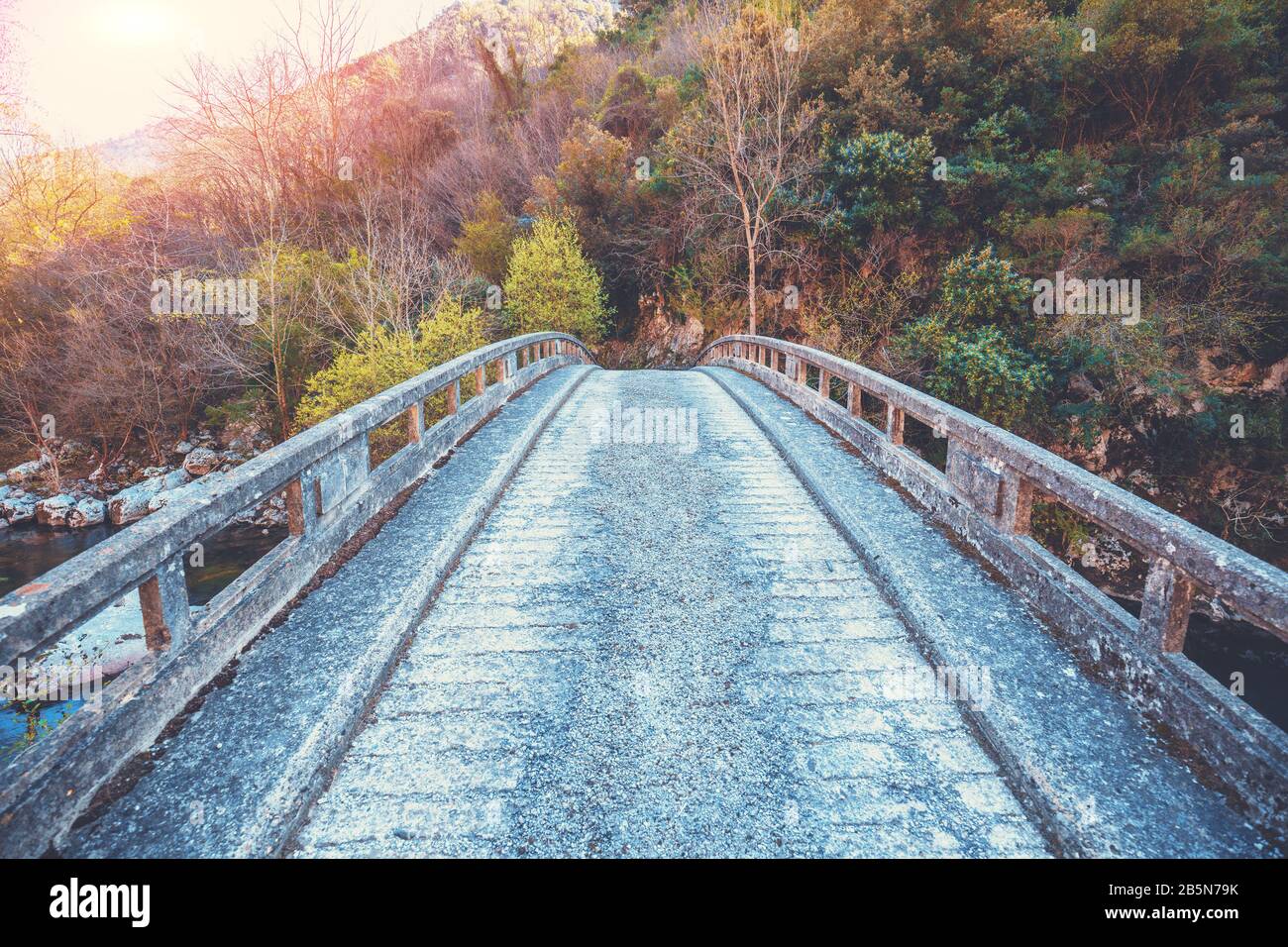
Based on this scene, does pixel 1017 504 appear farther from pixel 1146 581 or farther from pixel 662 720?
pixel 662 720

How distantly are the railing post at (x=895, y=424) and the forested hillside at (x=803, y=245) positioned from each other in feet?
38.7

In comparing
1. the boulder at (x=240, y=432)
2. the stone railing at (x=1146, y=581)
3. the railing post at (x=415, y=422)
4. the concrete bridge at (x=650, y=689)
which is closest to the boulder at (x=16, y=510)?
the boulder at (x=240, y=432)

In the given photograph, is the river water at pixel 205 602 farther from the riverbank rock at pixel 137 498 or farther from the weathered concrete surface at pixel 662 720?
the weathered concrete surface at pixel 662 720

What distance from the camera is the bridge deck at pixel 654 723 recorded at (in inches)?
88.2

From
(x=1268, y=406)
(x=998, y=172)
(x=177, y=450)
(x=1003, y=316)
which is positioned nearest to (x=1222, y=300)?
(x=1268, y=406)

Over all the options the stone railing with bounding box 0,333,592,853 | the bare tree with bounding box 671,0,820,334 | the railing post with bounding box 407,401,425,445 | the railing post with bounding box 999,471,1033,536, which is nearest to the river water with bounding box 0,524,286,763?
the railing post with bounding box 407,401,425,445

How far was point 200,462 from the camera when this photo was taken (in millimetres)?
22203

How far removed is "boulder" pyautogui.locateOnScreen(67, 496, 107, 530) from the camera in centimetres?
1898

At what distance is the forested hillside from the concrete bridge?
46.6 feet

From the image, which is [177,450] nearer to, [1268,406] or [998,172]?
[998,172]

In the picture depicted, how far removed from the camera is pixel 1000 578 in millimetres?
3852

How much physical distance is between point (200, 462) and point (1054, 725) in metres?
26.2

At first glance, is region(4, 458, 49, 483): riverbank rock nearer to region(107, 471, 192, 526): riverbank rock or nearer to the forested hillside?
the forested hillside

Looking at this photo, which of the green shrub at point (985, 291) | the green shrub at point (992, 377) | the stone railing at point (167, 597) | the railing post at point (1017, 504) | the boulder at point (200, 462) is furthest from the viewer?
the boulder at point (200, 462)
